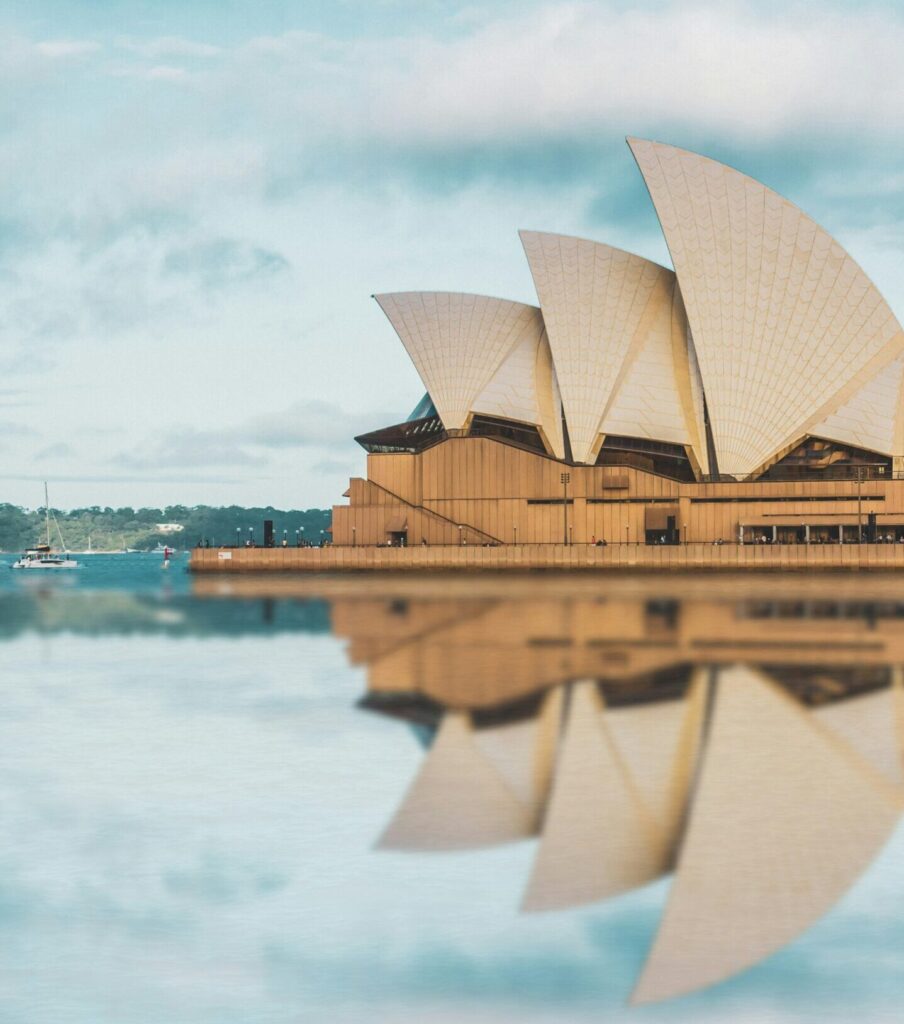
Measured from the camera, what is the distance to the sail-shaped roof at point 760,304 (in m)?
59.5

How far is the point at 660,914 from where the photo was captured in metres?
6.70

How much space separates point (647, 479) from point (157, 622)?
3497 cm

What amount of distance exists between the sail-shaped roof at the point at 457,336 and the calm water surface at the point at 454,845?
154 feet

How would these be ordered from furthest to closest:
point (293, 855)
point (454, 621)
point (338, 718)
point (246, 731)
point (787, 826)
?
point (454, 621) < point (338, 718) < point (246, 731) < point (787, 826) < point (293, 855)

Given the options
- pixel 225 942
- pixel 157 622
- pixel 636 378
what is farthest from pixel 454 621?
pixel 636 378

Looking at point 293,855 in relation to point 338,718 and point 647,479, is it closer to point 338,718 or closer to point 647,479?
point 338,718

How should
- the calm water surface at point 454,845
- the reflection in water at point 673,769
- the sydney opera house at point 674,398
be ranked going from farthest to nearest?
the sydney opera house at point 674,398 → the reflection in water at point 673,769 → the calm water surface at point 454,845

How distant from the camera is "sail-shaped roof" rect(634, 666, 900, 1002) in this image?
620 cm

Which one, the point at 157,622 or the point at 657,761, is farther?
the point at 157,622

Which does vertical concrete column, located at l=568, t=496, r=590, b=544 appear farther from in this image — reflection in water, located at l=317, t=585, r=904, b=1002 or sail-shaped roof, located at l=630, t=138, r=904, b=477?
reflection in water, located at l=317, t=585, r=904, b=1002

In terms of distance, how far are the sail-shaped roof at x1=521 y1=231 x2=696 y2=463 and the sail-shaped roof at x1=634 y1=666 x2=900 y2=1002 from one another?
50623 millimetres

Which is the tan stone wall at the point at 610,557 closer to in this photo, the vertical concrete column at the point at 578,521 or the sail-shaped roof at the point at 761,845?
the vertical concrete column at the point at 578,521

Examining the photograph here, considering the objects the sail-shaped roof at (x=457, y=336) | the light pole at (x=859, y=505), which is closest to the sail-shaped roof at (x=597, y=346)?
the sail-shaped roof at (x=457, y=336)

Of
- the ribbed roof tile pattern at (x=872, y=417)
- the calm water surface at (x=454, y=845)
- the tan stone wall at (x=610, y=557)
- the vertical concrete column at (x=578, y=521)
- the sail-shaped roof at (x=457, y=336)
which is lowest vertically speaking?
the calm water surface at (x=454, y=845)
